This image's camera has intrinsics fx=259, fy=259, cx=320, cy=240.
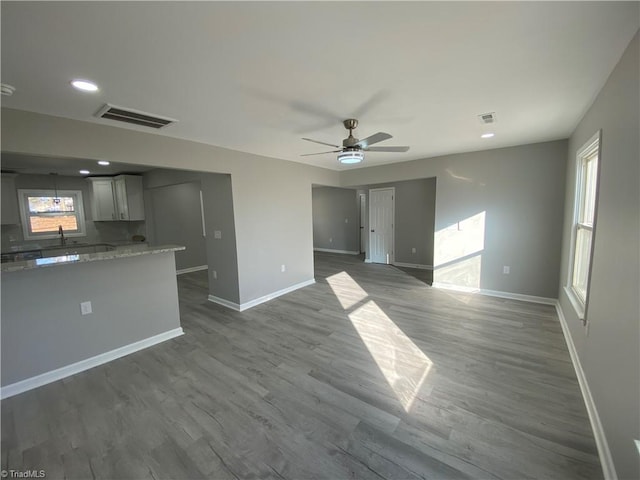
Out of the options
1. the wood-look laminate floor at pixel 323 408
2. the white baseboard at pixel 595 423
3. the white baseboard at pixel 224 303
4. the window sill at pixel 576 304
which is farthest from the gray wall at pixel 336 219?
the white baseboard at pixel 595 423

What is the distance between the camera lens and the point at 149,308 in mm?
3039

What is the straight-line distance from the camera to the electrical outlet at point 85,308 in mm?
2592

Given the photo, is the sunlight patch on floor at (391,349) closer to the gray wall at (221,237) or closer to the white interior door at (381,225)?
the gray wall at (221,237)

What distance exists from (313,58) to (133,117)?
1902 mm

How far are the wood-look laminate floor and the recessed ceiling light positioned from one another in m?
2.42

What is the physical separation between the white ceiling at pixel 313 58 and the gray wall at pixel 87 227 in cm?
489

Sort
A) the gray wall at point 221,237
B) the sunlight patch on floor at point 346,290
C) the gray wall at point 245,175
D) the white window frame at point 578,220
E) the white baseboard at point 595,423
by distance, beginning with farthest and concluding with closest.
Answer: the sunlight patch on floor at point 346,290
the gray wall at point 221,237
the white window frame at point 578,220
the gray wall at point 245,175
the white baseboard at point 595,423

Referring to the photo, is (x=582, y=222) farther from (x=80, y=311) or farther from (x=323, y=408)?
(x=80, y=311)

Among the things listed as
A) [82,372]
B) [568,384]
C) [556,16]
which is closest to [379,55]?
[556,16]

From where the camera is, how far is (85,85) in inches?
71.4

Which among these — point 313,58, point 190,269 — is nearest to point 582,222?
point 313,58

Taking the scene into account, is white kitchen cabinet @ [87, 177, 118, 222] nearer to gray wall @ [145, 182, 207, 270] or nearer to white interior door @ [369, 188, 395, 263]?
gray wall @ [145, 182, 207, 270]

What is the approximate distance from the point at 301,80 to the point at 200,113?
1.14 meters

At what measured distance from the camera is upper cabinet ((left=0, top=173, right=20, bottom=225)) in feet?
16.3
